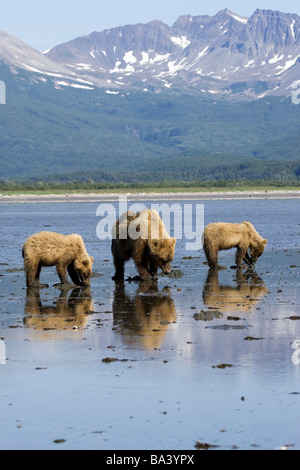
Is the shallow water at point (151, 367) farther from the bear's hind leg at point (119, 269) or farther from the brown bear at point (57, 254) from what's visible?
the bear's hind leg at point (119, 269)

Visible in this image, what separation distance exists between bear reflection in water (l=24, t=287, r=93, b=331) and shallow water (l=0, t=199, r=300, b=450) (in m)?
0.03

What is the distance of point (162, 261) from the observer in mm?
24594

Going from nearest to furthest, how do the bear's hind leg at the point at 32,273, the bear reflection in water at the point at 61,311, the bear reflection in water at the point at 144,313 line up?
the bear reflection in water at the point at 144,313
the bear reflection in water at the point at 61,311
the bear's hind leg at the point at 32,273

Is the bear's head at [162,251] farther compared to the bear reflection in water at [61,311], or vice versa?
the bear's head at [162,251]

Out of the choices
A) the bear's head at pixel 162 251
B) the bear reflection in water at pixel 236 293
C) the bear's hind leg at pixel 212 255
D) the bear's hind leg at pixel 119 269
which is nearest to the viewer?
the bear reflection in water at pixel 236 293

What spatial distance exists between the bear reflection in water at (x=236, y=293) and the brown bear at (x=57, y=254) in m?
3.38

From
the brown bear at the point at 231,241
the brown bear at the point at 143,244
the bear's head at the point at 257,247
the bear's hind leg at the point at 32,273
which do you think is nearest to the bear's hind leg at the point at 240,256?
the brown bear at the point at 231,241

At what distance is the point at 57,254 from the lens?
75.8ft

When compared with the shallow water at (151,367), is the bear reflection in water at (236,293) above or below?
above

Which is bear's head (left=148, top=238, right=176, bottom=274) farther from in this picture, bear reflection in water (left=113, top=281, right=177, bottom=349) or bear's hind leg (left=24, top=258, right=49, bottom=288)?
bear's hind leg (left=24, top=258, right=49, bottom=288)

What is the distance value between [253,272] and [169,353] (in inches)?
508

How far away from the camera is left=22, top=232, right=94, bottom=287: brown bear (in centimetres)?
2317

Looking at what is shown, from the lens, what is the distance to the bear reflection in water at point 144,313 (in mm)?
16312
